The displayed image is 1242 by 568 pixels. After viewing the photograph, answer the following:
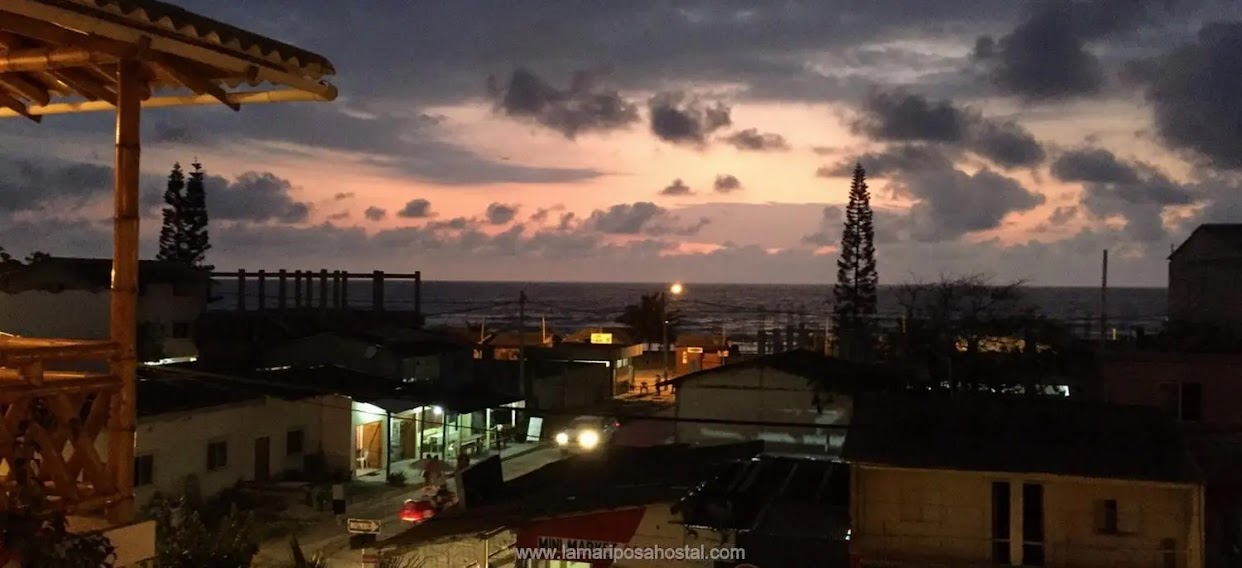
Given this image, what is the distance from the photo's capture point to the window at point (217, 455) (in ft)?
63.9

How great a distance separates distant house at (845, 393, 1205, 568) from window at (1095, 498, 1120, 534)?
0.04 feet

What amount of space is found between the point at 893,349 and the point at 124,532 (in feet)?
83.1

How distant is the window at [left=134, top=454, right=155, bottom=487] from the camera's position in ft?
58.0

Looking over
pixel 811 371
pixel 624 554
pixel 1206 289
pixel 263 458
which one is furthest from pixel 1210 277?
pixel 263 458

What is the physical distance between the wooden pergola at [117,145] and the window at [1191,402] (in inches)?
768

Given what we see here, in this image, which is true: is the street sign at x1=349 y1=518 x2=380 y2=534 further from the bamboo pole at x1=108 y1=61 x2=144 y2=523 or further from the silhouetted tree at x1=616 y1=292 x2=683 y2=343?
the silhouetted tree at x1=616 y1=292 x2=683 y2=343

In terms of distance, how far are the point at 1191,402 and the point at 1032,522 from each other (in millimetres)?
9374

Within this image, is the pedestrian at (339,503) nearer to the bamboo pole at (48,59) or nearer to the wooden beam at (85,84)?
the wooden beam at (85,84)

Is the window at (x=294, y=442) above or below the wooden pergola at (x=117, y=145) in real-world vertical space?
below

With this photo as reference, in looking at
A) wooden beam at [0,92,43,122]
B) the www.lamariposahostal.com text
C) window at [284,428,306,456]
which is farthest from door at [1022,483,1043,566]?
window at [284,428,306,456]

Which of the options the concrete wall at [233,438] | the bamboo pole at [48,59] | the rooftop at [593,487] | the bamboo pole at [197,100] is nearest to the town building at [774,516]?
the rooftop at [593,487]

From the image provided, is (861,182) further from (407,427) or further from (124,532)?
A: (124,532)

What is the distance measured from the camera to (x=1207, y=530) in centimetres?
1686

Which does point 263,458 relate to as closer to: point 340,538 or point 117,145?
point 340,538
